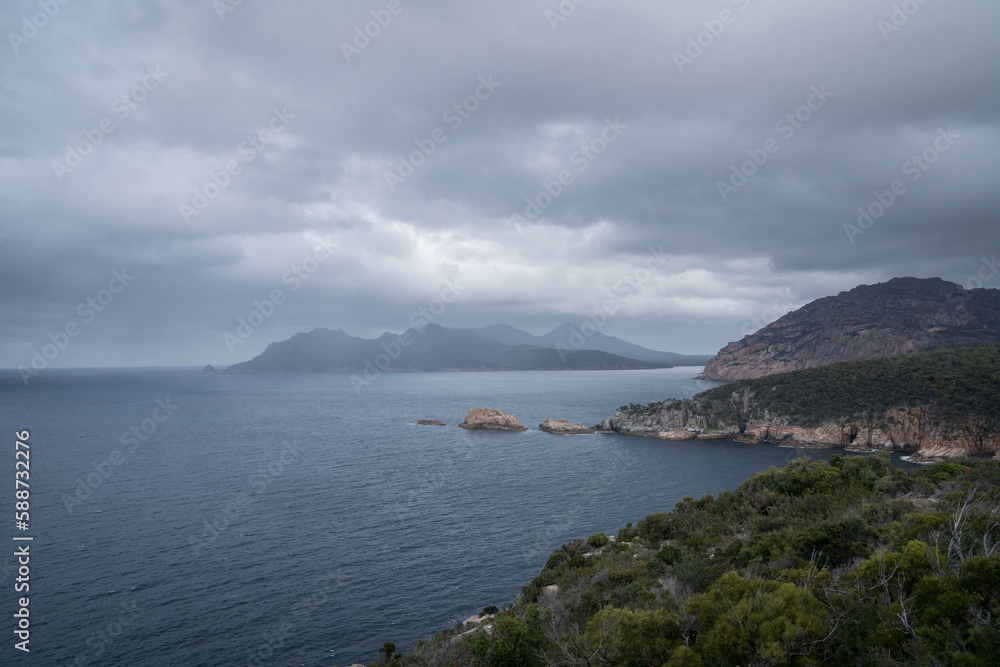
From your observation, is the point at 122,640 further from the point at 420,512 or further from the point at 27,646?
the point at 420,512

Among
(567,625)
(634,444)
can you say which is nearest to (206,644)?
(567,625)

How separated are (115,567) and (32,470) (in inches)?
1368

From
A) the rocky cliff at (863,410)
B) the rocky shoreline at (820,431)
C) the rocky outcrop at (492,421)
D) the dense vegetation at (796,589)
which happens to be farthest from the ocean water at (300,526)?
the rocky outcrop at (492,421)

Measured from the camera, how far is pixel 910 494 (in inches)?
802

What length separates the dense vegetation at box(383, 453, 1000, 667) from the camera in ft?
27.9

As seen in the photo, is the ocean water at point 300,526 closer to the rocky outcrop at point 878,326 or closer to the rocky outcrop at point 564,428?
the rocky outcrop at point 564,428

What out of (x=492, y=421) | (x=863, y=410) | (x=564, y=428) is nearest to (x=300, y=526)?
(x=492, y=421)

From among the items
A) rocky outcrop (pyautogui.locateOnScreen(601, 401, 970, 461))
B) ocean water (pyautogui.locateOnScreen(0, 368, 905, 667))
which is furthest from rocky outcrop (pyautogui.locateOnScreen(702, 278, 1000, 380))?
ocean water (pyautogui.locateOnScreen(0, 368, 905, 667))

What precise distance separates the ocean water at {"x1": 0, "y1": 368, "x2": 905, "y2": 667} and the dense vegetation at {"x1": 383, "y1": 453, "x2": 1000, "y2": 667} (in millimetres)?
6810

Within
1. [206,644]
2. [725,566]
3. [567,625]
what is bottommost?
[206,644]

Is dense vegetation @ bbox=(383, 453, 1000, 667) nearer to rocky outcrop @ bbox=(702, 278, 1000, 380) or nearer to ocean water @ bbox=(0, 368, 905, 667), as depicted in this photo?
ocean water @ bbox=(0, 368, 905, 667)

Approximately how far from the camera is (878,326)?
157 meters

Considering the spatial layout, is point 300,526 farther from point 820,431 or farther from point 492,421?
point 820,431

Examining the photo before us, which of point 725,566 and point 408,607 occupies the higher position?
point 725,566
